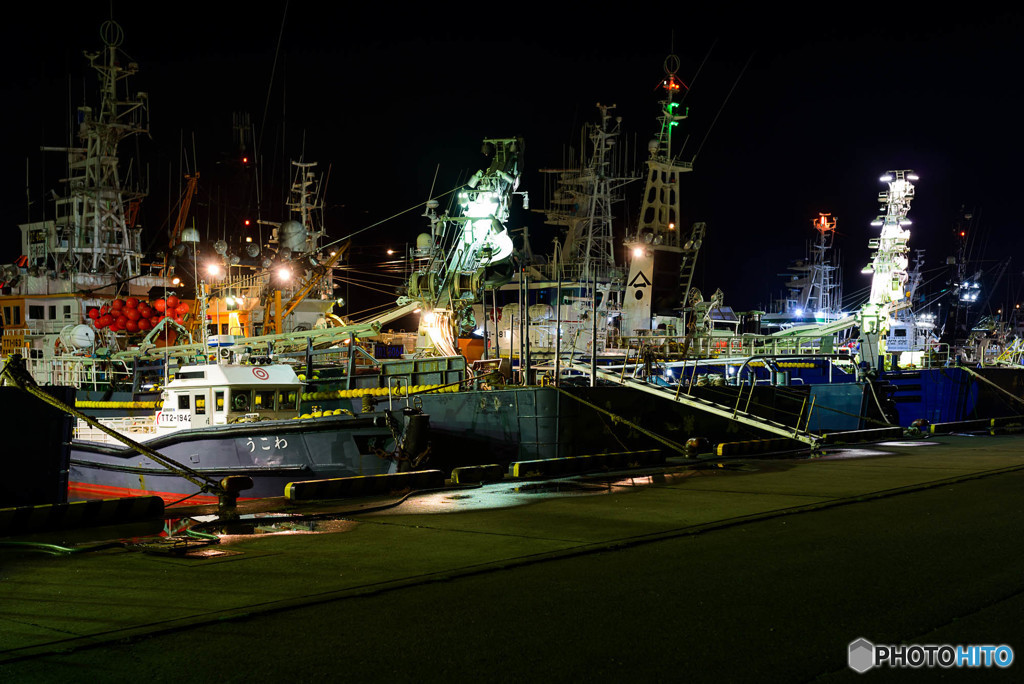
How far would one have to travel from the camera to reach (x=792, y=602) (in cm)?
570

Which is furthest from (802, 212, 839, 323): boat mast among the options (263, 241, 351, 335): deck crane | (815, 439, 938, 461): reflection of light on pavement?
(815, 439, 938, 461): reflection of light on pavement

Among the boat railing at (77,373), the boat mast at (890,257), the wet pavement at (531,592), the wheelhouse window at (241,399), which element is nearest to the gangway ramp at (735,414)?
the wet pavement at (531,592)

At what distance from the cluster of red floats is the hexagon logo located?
2373 centimetres

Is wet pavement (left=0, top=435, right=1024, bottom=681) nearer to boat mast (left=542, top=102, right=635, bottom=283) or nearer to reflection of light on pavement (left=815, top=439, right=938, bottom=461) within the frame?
reflection of light on pavement (left=815, top=439, right=938, bottom=461)

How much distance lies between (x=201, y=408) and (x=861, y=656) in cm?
1455

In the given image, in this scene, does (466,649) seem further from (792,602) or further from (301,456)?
→ (301,456)

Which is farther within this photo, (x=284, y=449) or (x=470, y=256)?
(x=470, y=256)

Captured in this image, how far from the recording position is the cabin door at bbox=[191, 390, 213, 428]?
658 inches

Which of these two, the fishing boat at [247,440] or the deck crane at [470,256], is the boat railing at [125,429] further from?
the deck crane at [470,256]

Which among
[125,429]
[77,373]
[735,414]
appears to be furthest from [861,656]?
[77,373]

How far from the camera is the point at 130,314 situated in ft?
84.0

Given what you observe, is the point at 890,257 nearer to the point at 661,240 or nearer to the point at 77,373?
the point at 661,240

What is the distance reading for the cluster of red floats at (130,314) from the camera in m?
25.6

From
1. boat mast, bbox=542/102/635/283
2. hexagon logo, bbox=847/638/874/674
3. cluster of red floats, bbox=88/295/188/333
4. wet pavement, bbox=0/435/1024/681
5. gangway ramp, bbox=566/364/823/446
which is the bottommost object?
wet pavement, bbox=0/435/1024/681
